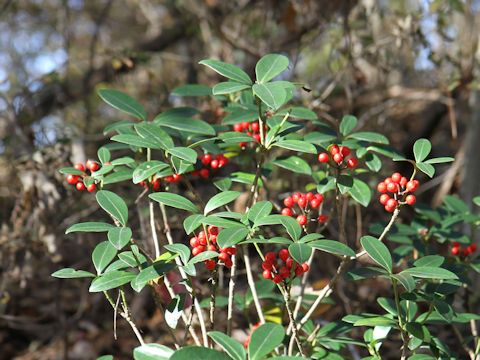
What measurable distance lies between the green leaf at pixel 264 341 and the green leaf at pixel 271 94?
47 centimetres

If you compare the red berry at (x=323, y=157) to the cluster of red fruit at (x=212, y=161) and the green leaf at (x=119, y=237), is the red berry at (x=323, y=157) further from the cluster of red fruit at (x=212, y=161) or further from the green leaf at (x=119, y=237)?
the green leaf at (x=119, y=237)

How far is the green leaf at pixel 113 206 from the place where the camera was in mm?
1355

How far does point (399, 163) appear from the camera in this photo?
3906 millimetres

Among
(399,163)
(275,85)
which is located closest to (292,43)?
(399,163)

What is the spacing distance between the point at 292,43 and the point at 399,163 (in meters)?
1.10

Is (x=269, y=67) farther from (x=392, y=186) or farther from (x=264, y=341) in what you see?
(x=264, y=341)

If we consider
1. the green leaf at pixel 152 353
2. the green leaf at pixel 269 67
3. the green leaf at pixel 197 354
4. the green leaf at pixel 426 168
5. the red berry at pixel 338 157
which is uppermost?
the green leaf at pixel 269 67

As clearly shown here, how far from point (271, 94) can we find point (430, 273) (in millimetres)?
533

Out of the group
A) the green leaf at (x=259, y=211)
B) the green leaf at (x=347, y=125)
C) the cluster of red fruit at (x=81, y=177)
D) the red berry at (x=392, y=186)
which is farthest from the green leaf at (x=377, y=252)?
the cluster of red fruit at (x=81, y=177)

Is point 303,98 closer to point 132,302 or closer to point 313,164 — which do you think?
point 313,164

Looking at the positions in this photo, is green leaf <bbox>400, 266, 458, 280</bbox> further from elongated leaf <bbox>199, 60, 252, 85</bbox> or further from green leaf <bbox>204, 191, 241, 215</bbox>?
elongated leaf <bbox>199, 60, 252, 85</bbox>

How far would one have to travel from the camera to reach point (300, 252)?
120cm

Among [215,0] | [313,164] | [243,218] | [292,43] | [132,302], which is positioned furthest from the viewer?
[215,0]

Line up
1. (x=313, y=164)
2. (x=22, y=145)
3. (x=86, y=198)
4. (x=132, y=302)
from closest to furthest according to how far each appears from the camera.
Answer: (x=313, y=164) < (x=22, y=145) < (x=86, y=198) < (x=132, y=302)
